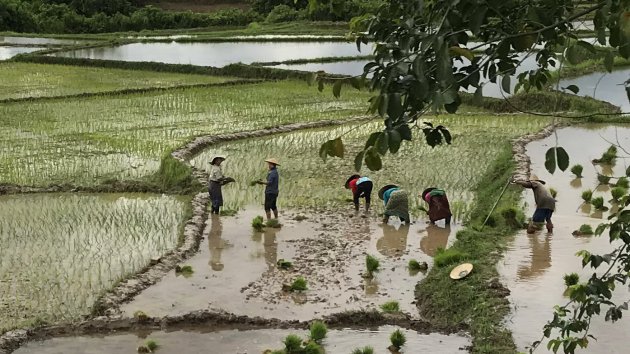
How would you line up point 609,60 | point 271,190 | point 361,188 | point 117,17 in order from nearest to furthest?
point 609,60 → point 271,190 → point 361,188 → point 117,17

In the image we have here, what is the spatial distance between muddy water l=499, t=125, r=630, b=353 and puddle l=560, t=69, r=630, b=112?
5.03 metres

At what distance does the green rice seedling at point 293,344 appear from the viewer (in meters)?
5.32

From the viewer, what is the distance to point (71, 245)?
26.6 ft

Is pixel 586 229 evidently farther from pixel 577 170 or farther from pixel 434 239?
pixel 577 170

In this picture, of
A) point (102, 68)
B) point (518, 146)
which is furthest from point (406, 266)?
point (102, 68)

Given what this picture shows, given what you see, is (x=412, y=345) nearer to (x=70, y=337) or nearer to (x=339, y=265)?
(x=339, y=265)

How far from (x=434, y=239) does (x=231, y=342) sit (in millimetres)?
2994

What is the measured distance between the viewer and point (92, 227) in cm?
880

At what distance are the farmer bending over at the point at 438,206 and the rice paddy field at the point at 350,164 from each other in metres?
0.43

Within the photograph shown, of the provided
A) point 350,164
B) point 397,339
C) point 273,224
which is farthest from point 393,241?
point 350,164

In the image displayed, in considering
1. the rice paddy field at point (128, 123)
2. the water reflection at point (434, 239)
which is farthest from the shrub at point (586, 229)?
the rice paddy field at point (128, 123)

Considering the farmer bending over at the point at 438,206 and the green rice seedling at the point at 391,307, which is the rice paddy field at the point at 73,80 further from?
the green rice seedling at the point at 391,307

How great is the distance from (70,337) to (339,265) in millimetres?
2445

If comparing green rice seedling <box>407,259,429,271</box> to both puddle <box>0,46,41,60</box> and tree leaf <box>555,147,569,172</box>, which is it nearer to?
tree leaf <box>555,147,569,172</box>
